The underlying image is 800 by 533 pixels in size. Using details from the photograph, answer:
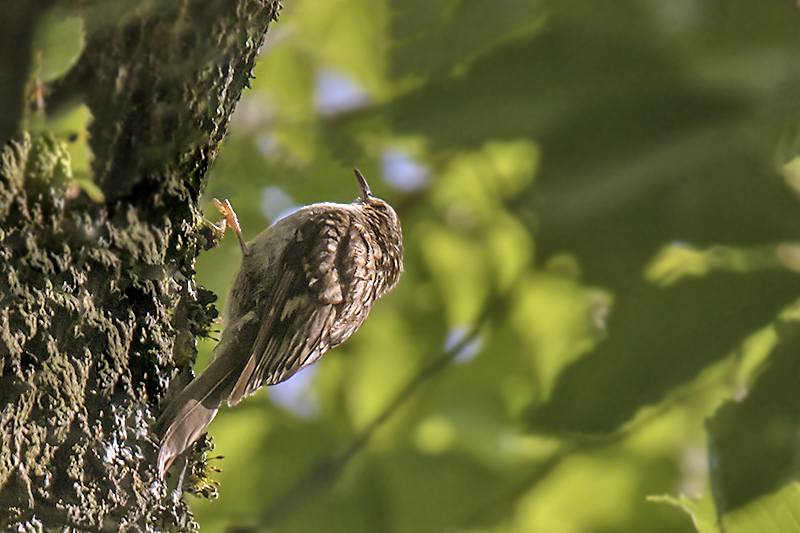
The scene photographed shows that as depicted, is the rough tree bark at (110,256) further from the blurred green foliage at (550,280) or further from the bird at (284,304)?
→ the blurred green foliage at (550,280)

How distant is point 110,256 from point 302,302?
0.83 feet

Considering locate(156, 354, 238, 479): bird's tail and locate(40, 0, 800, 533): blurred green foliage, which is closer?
locate(156, 354, 238, 479): bird's tail

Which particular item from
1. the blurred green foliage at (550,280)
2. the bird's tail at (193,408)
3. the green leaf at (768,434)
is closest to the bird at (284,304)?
the bird's tail at (193,408)

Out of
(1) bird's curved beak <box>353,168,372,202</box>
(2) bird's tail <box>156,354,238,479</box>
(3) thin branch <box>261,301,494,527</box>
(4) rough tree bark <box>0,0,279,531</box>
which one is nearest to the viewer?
(4) rough tree bark <box>0,0,279,531</box>

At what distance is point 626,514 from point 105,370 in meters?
0.93

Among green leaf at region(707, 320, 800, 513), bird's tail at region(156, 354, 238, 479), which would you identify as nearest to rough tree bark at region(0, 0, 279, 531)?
bird's tail at region(156, 354, 238, 479)

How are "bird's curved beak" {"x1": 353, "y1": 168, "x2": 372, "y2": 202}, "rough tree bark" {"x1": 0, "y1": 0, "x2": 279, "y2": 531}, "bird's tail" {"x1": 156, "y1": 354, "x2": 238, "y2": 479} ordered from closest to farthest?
"rough tree bark" {"x1": 0, "y1": 0, "x2": 279, "y2": 531}, "bird's tail" {"x1": 156, "y1": 354, "x2": 238, "y2": 479}, "bird's curved beak" {"x1": 353, "y1": 168, "x2": 372, "y2": 202}

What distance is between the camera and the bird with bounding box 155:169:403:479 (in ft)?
2.08

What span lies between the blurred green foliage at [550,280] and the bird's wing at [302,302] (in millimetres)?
214

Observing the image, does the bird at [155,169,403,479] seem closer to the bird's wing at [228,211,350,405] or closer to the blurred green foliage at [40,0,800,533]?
the bird's wing at [228,211,350,405]

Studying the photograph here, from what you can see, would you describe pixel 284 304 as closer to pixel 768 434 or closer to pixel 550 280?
pixel 550 280

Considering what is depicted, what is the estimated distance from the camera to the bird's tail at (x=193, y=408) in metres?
0.62

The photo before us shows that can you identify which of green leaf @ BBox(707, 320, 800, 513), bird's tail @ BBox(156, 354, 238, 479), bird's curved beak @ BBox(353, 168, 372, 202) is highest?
bird's curved beak @ BBox(353, 168, 372, 202)

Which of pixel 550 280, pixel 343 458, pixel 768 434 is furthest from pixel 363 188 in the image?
pixel 768 434
